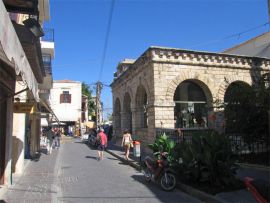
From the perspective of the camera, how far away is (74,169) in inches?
558

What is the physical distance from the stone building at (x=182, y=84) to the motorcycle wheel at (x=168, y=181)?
8.60 metres

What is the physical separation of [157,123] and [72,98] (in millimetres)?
36262

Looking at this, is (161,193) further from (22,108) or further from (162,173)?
(22,108)

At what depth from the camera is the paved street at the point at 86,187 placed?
28.0ft

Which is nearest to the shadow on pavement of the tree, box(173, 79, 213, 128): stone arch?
box(173, 79, 213, 128): stone arch

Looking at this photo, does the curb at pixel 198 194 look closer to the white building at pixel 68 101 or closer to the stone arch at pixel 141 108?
the stone arch at pixel 141 108

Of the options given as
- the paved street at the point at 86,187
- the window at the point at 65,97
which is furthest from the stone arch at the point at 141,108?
the window at the point at 65,97

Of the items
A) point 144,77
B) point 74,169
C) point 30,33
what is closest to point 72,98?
point 144,77

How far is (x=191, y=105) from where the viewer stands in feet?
66.9

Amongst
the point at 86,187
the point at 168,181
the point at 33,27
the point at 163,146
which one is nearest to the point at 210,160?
the point at 168,181

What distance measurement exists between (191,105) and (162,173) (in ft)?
35.7

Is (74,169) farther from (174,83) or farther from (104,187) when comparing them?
(174,83)

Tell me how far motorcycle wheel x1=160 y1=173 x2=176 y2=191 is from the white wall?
145 ft

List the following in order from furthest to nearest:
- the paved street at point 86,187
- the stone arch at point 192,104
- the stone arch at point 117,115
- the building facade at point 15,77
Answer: the stone arch at point 117,115, the stone arch at point 192,104, the paved street at point 86,187, the building facade at point 15,77
